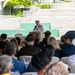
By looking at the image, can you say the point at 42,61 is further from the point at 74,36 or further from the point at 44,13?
the point at 44,13

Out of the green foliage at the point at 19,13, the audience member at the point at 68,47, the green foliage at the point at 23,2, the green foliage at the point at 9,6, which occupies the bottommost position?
the green foliage at the point at 19,13

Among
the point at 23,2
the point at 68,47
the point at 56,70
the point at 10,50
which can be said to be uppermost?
the point at 56,70

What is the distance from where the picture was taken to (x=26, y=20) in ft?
80.8

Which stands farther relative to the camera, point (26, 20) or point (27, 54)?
point (26, 20)

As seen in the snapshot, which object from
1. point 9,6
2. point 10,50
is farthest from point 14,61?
point 9,6

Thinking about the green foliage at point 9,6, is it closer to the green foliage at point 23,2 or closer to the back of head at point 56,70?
the green foliage at point 23,2

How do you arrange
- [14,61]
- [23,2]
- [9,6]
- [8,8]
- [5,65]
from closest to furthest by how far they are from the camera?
[5,65] < [14,61] < [8,8] < [23,2] < [9,6]

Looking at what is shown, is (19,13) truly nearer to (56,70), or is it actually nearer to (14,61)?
(14,61)

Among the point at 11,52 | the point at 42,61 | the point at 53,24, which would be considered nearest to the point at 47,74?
the point at 42,61

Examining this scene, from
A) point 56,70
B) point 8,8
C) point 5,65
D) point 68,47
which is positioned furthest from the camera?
point 8,8

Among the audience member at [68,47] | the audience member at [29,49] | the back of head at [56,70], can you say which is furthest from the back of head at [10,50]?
the back of head at [56,70]

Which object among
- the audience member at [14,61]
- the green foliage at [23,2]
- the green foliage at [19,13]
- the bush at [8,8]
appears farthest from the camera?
the bush at [8,8]

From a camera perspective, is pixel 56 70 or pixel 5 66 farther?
pixel 5 66

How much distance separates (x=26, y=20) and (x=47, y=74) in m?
21.2
